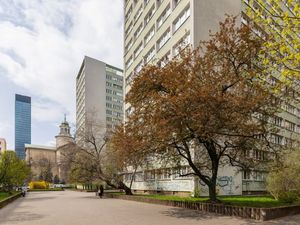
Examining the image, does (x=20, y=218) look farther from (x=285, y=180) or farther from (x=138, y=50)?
(x=138, y=50)

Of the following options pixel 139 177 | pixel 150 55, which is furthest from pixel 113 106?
pixel 150 55

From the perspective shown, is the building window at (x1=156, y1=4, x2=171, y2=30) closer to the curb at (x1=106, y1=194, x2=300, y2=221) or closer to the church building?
the curb at (x1=106, y1=194, x2=300, y2=221)

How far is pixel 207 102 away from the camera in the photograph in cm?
1417

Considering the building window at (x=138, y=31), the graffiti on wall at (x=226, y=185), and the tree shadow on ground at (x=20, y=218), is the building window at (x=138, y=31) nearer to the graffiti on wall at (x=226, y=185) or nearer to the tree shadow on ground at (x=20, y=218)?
the graffiti on wall at (x=226, y=185)

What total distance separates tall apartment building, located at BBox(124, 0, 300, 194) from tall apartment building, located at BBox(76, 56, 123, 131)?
55309mm

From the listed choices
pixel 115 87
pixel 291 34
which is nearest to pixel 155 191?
pixel 291 34

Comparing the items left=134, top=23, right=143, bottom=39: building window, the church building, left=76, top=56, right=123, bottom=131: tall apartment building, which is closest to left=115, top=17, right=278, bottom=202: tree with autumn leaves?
left=134, top=23, right=143, bottom=39: building window

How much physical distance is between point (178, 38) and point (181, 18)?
2.34m

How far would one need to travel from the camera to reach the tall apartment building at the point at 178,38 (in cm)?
3148

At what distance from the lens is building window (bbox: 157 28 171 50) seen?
123 ft

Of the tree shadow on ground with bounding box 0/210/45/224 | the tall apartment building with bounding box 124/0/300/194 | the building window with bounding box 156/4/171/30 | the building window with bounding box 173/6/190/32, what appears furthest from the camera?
the building window with bounding box 156/4/171/30

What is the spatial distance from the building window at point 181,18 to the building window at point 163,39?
1604mm

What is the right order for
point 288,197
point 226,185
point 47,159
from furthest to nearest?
point 47,159 → point 226,185 → point 288,197

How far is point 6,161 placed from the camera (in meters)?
43.0
